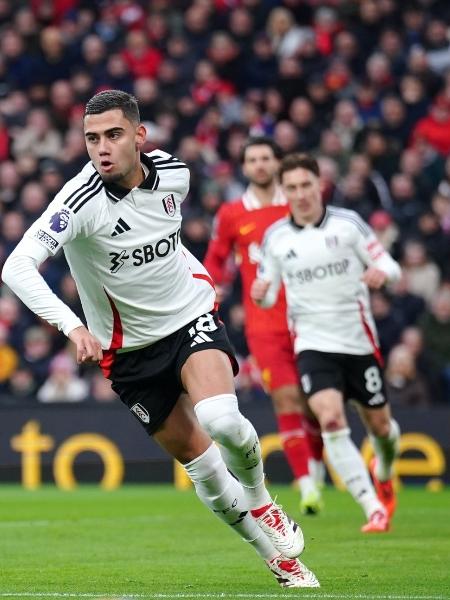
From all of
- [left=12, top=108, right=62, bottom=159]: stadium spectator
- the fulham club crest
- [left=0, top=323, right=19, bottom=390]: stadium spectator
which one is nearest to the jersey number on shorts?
the fulham club crest

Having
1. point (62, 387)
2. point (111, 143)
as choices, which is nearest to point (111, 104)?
point (111, 143)

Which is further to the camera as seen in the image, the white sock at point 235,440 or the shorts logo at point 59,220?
the white sock at point 235,440

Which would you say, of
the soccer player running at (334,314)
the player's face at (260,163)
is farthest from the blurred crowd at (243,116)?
the soccer player running at (334,314)

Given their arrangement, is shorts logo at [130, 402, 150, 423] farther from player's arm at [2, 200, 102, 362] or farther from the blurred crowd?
the blurred crowd

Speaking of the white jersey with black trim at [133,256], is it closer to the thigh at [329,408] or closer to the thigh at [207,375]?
the thigh at [207,375]

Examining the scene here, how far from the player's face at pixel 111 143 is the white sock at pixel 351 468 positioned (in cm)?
Result: 391

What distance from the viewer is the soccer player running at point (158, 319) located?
6758mm

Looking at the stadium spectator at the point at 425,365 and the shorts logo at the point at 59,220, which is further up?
the shorts logo at the point at 59,220

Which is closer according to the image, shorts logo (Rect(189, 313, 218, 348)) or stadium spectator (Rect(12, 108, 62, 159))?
shorts logo (Rect(189, 313, 218, 348))

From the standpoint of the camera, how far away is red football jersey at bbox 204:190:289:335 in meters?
11.9

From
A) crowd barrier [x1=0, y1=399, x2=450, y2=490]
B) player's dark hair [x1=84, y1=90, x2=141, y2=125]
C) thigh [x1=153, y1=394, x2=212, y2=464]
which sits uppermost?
player's dark hair [x1=84, y1=90, x2=141, y2=125]

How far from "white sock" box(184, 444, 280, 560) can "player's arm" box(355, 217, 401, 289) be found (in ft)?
9.76

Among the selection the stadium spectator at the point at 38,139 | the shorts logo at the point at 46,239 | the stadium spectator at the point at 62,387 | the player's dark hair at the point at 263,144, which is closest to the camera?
the shorts logo at the point at 46,239

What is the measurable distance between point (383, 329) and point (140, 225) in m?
9.55
